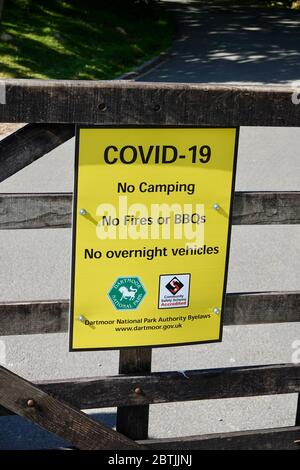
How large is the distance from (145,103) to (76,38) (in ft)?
55.7

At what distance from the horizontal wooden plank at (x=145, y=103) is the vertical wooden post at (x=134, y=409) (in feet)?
3.11

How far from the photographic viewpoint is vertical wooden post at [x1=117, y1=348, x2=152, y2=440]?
334 cm

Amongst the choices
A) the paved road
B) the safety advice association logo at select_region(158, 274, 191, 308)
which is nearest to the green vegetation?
the paved road

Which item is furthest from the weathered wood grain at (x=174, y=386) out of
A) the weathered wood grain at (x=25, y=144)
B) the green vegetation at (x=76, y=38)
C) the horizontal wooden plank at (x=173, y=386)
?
the green vegetation at (x=76, y=38)

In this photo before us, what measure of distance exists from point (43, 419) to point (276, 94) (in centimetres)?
151

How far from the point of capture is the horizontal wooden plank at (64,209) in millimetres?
3135

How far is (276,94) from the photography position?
3107 millimetres

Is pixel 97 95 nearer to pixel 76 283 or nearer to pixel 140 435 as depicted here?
pixel 76 283

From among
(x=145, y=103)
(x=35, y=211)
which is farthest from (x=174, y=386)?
(x=145, y=103)

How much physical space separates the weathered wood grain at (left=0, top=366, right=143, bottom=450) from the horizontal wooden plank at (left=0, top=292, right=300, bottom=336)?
244 mm

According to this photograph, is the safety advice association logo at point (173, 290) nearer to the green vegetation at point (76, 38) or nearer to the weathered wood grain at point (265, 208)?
the weathered wood grain at point (265, 208)

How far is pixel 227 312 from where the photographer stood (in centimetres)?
341

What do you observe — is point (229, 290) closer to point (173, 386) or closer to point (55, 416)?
point (173, 386)

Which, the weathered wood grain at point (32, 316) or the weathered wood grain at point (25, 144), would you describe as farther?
the weathered wood grain at point (32, 316)
